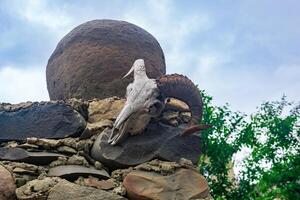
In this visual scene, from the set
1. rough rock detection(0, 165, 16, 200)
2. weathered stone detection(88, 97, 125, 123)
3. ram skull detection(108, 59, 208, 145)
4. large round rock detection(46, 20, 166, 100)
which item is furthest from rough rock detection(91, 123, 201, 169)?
large round rock detection(46, 20, 166, 100)

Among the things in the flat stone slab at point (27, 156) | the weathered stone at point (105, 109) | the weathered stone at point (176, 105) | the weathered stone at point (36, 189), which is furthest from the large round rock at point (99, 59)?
the weathered stone at point (36, 189)

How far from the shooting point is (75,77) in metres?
3.98

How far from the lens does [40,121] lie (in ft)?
11.1

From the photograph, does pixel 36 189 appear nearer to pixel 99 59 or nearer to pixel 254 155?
pixel 99 59

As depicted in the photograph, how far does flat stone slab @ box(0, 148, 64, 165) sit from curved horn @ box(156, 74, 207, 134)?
83cm

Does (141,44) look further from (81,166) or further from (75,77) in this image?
(81,166)

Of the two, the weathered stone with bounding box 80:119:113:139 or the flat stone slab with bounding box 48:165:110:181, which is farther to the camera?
the weathered stone with bounding box 80:119:113:139

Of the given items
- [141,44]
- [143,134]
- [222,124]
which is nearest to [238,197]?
[222,124]

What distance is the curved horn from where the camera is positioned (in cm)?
336

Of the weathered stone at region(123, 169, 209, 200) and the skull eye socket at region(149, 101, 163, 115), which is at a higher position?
the skull eye socket at region(149, 101, 163, 115)

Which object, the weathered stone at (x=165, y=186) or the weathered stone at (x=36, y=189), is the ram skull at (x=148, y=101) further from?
the weathered stone at (x=36, y=189)

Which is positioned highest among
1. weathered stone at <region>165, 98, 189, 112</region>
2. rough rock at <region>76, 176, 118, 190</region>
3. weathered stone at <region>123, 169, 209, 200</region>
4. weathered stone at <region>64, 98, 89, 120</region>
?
weathered stone at <region>165, 98, 189, 112</region>

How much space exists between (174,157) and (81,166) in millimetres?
612

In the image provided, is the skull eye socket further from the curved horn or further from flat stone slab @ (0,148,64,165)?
flat stone slab @ (0,148,64,165)
